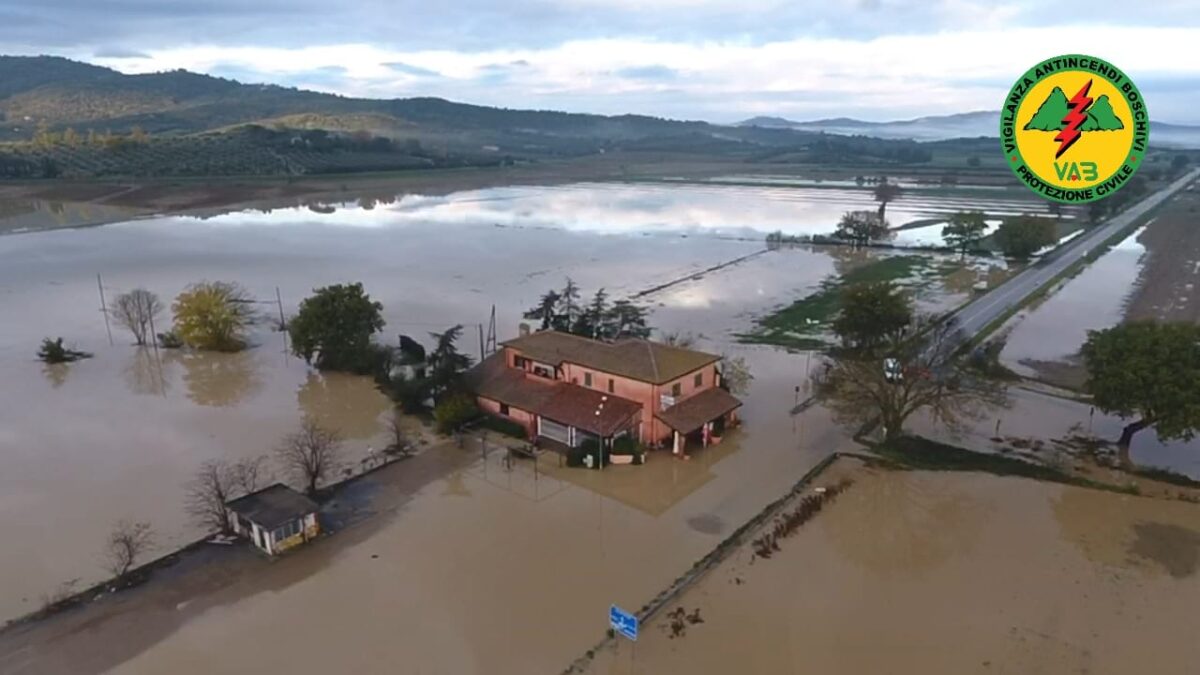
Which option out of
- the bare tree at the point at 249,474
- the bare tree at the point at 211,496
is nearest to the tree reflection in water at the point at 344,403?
the bare tree at the point at 249,474

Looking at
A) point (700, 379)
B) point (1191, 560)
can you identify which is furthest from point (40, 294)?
point (1191, 560)

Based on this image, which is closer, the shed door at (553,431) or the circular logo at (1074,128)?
the circular logo at (1074,128)

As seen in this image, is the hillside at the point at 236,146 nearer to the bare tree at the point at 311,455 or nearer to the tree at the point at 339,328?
the tree at the point at 339,328

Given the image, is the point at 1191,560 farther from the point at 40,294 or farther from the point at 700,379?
the point at 40,294

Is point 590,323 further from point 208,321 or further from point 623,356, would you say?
point 208,321

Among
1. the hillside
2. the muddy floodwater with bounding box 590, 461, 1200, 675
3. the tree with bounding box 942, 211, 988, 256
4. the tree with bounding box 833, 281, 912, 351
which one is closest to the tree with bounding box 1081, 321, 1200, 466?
the muddy floodwater with bounding box 590, 461, 1200, 675

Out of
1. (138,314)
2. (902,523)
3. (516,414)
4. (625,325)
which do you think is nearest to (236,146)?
(138,314)
